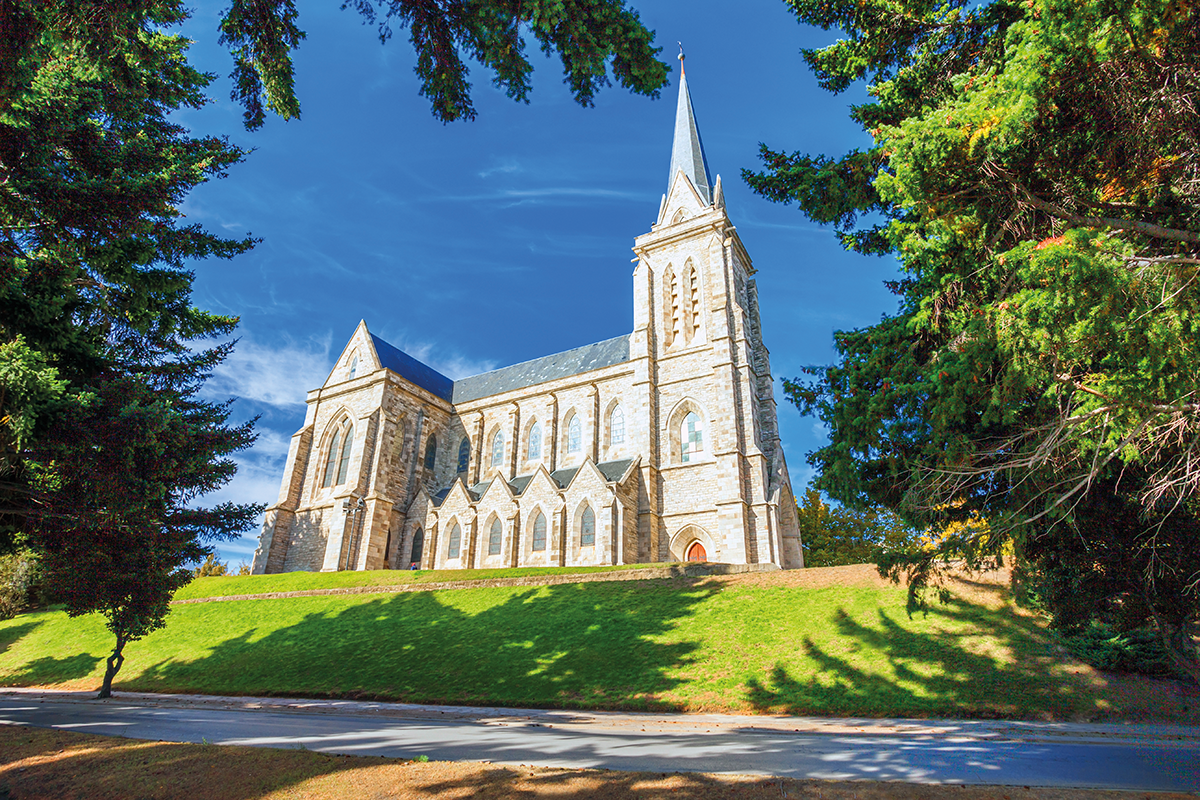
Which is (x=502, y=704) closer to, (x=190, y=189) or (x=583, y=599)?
(x=583, y=599)

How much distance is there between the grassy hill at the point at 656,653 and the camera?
1104cm

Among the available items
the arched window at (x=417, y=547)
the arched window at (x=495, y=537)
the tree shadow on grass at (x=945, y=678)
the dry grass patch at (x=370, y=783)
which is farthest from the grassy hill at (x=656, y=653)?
the arched window at (x=417, y=547)

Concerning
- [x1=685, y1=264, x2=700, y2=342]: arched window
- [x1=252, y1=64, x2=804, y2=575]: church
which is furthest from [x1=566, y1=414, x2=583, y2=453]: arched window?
[x1=685, y1=264, x2=700, y2=342]: arched window

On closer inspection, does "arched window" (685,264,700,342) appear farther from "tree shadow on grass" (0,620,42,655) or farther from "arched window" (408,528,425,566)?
"tree shadow on grass" (0,620,42,655)

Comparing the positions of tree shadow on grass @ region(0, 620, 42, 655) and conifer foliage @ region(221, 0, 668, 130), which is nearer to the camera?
conifer foliage @ region(221, 0, 668, 130)

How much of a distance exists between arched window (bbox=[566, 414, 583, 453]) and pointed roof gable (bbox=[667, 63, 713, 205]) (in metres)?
15.7

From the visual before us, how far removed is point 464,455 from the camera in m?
36.5

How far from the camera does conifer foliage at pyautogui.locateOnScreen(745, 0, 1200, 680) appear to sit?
17.6 ft

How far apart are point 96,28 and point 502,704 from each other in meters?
12.8

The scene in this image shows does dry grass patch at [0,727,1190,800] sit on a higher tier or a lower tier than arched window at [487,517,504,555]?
lower

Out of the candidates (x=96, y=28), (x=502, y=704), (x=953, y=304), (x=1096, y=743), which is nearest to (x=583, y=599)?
(x=502, y=704)

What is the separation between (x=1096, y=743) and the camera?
25.3 ft

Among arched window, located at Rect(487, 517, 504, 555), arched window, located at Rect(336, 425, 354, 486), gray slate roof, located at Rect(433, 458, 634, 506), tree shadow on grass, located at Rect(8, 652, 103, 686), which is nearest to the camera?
tree shadow on grass, located at Rect(8, 652, 103, 686)

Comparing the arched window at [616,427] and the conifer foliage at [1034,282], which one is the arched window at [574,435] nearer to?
the arched window at [616,427]
